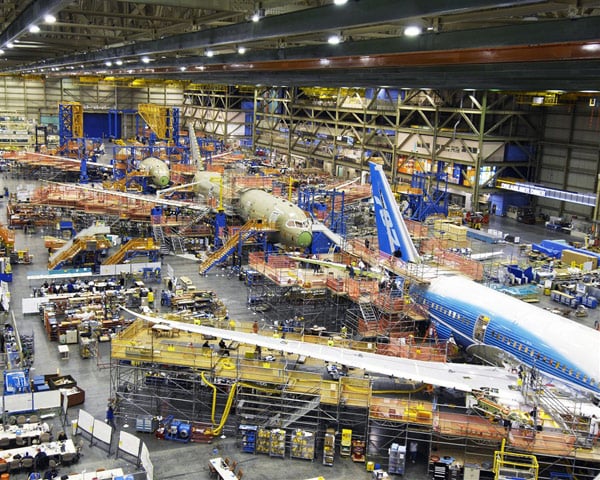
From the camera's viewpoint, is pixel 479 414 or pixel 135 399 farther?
pixel 135 399

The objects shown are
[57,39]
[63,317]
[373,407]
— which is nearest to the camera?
[373,407]

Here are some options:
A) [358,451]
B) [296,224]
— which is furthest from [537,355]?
[296,224]

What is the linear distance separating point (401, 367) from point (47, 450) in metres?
14.0

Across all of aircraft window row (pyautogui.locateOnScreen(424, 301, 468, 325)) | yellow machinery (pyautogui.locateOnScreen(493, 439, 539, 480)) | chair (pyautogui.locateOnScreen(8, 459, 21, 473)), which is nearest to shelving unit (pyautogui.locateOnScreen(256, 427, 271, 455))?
yellow machinery (pyautogui.locateOnScreen(493, 439, 539, 480))

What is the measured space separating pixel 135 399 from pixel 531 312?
18.3 metres

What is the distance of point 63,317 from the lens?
1459 inches

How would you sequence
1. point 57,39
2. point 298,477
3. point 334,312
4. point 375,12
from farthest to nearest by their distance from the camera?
point 334,312 → point 57,39 → point 298,477 → point 375,12

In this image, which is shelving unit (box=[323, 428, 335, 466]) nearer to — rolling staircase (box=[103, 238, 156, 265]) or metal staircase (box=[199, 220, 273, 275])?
metal staircase (box=[199, 220, 273, 275])

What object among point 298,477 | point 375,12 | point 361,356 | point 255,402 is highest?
point 375,12

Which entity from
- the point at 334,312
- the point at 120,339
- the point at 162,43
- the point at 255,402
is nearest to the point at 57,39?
the point at 162,43

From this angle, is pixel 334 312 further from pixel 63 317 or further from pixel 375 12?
pixel 375 12

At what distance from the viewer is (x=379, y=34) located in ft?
68.1

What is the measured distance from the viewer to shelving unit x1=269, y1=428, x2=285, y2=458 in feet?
83.5

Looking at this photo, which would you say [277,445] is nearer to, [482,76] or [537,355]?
[537,355]
